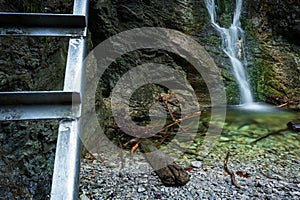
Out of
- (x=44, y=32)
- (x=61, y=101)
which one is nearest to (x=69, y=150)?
(x=61, y=101)

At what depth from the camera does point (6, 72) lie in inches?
66.2

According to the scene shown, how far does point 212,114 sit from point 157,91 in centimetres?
124

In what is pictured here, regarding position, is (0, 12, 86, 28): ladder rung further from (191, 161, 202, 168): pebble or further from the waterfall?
the waterfall

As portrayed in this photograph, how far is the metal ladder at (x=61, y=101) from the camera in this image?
3.00 ft

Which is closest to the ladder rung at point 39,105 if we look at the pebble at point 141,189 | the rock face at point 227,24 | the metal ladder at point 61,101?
the metal ladder at point 61,101

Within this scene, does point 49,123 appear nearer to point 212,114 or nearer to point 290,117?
point 212,114

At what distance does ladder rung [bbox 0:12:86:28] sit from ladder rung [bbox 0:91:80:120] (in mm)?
406

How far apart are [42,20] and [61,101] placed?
451mm

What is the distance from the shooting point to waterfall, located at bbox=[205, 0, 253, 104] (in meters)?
5.97

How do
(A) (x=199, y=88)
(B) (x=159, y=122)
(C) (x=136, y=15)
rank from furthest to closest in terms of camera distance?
(A) (x=199, y=88), (C) (x=136, y=15), (B) (x=159, y=122)

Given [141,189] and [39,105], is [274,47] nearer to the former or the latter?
[141,189]

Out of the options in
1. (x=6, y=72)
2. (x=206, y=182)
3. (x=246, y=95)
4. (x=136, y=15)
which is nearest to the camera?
(x=6, y=72)

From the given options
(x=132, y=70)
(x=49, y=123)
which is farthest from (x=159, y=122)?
(x=49, y=123)

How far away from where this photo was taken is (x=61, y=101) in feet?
3.41
